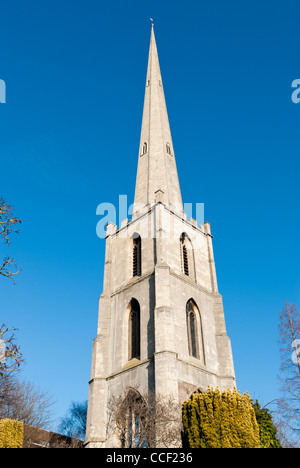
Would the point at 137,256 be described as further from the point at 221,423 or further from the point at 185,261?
the point at 221,423

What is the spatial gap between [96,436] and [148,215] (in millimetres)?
14257

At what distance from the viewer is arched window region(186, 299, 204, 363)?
87.0ft

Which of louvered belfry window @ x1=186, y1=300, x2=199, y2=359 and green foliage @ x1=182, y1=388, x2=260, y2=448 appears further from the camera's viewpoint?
louvered belfry window @ x1=186, y1=300, x2=199, y2=359

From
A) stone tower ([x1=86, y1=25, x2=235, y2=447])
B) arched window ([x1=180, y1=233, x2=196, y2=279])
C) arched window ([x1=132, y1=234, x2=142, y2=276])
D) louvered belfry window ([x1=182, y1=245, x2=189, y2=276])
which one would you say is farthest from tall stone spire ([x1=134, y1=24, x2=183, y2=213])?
louvered belfry window ([x1=182, y1=245, x2=189, y2=276])

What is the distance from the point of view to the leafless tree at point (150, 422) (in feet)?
60.9

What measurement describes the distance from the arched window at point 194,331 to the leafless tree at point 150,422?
4.63 meters

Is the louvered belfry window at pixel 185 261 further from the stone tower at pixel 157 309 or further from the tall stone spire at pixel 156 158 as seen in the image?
the tall stone spire at pixel 156 158

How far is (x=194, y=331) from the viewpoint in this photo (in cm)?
2756

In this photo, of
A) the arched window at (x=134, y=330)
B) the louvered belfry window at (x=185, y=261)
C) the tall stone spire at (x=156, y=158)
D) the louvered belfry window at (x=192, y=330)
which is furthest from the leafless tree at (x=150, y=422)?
the tall stone spire at (x=156, y=158)

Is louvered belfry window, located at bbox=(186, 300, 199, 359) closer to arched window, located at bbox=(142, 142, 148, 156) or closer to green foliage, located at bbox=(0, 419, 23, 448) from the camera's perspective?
green foliage, located at bbox=(0, 419, 23, 448)

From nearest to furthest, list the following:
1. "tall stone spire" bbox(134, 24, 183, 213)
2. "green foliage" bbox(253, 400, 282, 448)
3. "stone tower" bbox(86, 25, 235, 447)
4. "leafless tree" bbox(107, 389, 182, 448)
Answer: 1. "green foliage" bbox(253, 400, 282, 448)
2. "leafless tree" bbox(107, 389, 182, 448)
3. "stone tower" bbox(86, 25, 235, 447)
4. "tall stone spire" bbox(134, 24, 183, 213)

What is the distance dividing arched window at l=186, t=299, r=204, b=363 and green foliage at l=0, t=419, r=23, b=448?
41.7 feet

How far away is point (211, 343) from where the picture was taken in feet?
91.0

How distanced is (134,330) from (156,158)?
14.7m
